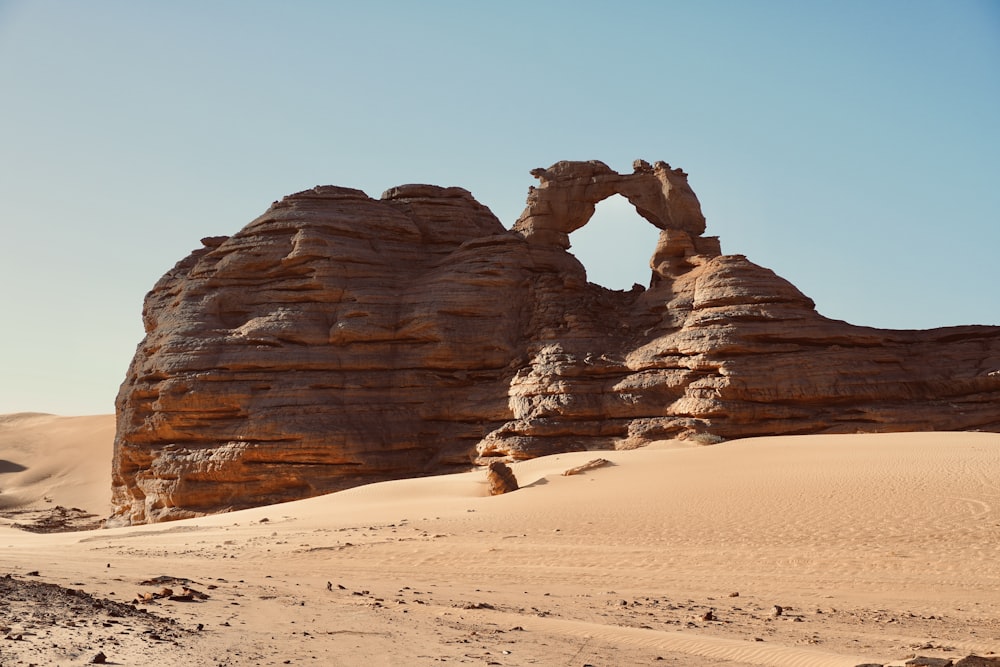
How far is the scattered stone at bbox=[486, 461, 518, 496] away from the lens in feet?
62.5

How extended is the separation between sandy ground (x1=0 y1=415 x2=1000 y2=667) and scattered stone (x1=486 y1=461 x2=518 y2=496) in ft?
2.20

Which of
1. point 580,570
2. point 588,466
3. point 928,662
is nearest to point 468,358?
point 588,466

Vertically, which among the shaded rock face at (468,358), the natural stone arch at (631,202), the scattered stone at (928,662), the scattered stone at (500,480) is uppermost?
the natural stone arch at (631,202)

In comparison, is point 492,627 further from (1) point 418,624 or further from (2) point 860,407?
(2) point 860,407

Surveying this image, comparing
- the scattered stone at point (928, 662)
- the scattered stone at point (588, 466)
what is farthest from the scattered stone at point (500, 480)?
the scattered stone at point (928, 662)

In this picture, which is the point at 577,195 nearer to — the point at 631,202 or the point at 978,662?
the point at 631,202

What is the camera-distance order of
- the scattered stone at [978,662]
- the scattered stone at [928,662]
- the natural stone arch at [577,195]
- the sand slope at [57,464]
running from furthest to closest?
the sand slope at [57,464]
the natural stone arch at [577,195]
the scattered stone at [928,662]
the scattered stone at [978,662]

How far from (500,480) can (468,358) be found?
30.3ft

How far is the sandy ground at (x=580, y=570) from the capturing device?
276 inches

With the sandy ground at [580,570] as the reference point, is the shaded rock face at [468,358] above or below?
above

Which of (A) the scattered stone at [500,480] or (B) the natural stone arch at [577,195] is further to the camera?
(B) the natural stone arch at [577,195]

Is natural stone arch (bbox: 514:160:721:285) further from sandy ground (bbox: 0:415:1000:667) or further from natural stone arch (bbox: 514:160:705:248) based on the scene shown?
sandy ground (bbox: 0:415:1000:667)

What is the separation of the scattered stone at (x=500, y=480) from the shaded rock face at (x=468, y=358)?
5339mm

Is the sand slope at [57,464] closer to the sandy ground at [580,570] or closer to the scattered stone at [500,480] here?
the scattered stone at [500,480]
